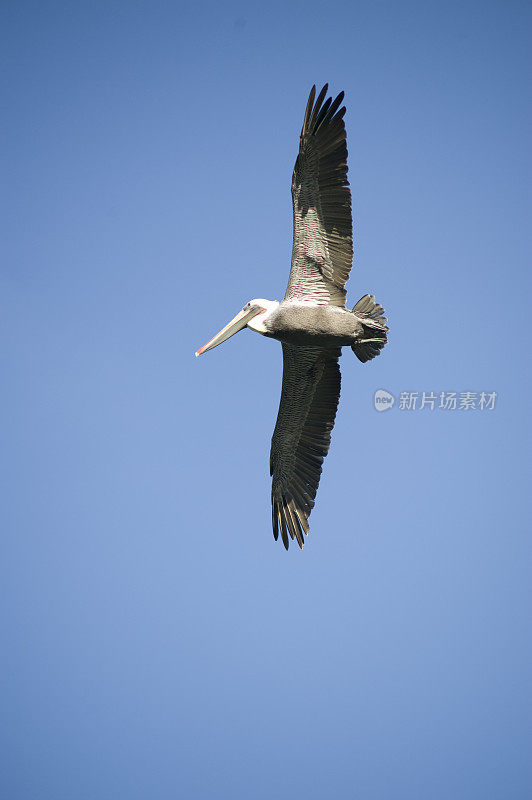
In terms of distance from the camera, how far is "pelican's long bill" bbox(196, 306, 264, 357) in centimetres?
1174

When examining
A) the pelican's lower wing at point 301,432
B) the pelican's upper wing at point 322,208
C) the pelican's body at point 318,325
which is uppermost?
the pelican's upper wing at point 322,208

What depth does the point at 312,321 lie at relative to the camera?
432 inches

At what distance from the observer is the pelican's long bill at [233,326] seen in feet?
38.5

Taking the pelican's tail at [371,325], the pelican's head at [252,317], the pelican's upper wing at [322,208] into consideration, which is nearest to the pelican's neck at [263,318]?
the pelican's head at [252,317]

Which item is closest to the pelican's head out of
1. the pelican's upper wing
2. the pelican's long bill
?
the pelican's long bill

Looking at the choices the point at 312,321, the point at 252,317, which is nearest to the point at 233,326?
the point at 252,317

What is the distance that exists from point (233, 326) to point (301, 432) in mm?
1604

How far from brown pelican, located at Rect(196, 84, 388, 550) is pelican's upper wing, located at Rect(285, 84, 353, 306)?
1 cm

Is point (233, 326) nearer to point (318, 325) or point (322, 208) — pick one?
point (318, 325)

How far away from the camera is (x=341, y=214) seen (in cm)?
1060

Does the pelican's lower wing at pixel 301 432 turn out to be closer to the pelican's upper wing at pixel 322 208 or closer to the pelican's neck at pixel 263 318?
the pelican's neck at pixel 263 318

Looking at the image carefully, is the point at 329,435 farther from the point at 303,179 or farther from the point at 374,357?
the point at 303,179

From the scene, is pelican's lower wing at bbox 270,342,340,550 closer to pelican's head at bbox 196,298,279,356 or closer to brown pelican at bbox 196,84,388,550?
brown pelican at bbox 196,84,388,550

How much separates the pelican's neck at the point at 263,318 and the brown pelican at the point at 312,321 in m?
0.01
